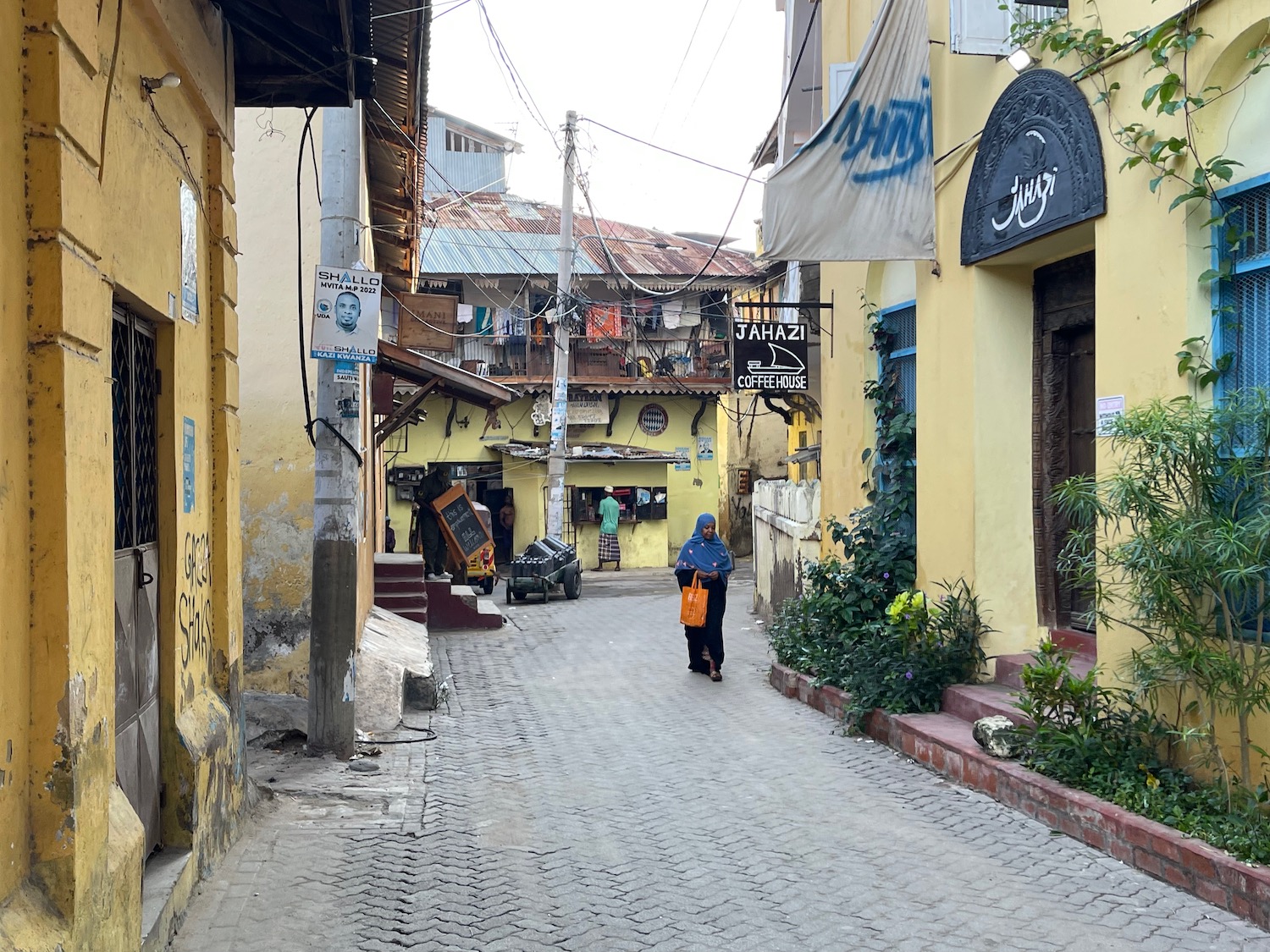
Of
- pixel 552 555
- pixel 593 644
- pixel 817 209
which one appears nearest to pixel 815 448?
pixel 593 644

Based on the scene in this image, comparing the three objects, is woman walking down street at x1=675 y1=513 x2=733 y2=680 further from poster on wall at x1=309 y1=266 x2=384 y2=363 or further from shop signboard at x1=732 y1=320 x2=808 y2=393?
poster on wall at x1=309 y1=266 x2=384 y2=363

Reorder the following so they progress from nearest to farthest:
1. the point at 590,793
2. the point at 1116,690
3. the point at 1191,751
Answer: the point at 1191,751 < the point at 1116,690 < the point at 590,793

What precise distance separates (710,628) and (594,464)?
17922mm

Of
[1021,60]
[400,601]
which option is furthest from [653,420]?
[1021,60]

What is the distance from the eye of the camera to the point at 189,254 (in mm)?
5848

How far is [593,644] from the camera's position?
Result: 15.0 meters

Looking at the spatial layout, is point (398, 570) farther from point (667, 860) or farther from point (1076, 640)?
point (667, 860)

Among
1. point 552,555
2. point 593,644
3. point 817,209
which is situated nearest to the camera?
point 817,209

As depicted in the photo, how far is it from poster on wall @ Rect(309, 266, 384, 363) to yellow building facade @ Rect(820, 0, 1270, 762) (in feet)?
15.0

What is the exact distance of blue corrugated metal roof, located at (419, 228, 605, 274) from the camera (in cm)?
2850

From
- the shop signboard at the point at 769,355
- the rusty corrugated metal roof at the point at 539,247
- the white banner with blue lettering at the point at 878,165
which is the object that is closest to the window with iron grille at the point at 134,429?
the white banner with blue lettering at the point at 878,165

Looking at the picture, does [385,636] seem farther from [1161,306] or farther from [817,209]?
[1161,306]

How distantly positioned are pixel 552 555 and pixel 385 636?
29.4ft

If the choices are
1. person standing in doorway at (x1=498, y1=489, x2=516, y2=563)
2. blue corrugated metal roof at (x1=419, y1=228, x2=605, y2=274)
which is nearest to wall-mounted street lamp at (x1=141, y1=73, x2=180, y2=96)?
blue corrugated metal roof at (x1=419, y1=228, x2=605, y2=274)
